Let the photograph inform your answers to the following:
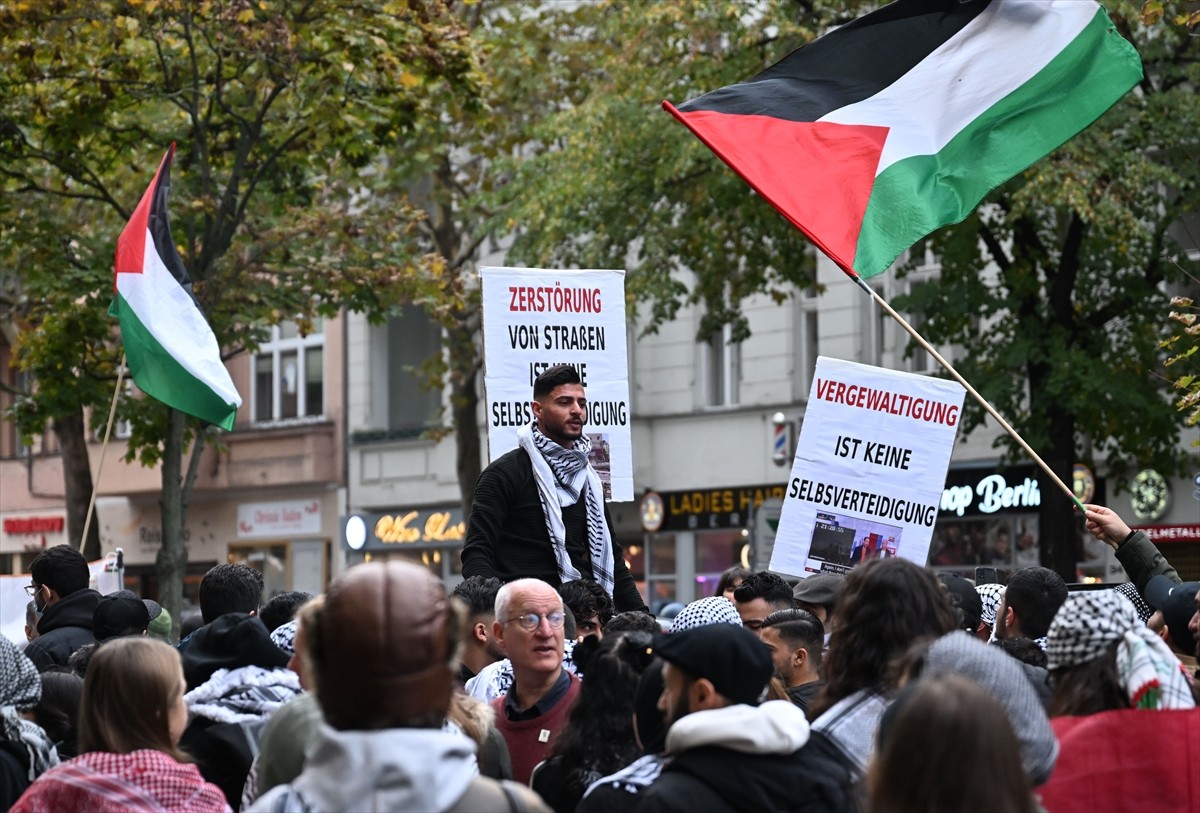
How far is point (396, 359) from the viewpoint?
1367 inches

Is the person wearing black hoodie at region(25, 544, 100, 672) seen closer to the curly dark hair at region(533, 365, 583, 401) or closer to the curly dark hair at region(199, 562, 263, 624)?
the curly dark hair at region(199, 562, 263, 624)

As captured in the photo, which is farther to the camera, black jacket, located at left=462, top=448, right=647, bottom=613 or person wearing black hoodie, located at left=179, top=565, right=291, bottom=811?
black jacket, located at left=462, top=448, right=647, bottom=613

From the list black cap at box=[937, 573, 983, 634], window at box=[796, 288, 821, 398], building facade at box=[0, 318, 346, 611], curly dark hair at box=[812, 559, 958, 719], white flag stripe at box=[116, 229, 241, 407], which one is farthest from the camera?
building facade at box=[0, 318, 346, 611]

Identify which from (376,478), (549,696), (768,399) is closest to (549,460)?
(549,696)

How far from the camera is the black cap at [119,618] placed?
8172mm

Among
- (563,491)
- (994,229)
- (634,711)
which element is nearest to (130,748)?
(634,711)

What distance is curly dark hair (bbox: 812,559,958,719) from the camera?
15.3ft

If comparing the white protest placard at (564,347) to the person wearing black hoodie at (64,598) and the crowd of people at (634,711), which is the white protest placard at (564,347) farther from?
the crowd of people at (634,711)

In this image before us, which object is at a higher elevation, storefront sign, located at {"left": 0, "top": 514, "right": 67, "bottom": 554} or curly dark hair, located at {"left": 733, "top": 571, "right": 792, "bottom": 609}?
storefront sign, located at {"left": 0, "top": 514, "right": 67, "bottom": 554}

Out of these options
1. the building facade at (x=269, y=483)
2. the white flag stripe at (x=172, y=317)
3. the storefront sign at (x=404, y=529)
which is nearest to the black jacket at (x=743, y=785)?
the white flag stripe at (x=172, y=317)

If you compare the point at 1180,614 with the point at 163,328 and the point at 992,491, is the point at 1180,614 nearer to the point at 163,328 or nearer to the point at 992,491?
the point at 163,328

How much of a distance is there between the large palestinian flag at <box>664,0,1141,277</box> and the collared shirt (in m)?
3.12

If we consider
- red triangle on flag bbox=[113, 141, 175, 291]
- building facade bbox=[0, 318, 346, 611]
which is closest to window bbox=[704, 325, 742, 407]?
building facade bbox=[0, 318, 346, 611]

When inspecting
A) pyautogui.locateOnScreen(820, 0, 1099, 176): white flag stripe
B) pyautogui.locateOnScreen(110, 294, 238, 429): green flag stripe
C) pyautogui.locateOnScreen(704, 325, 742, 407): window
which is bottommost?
pyautogui.locateOnScreen(110, 294, 238, 429): green flag stripe
